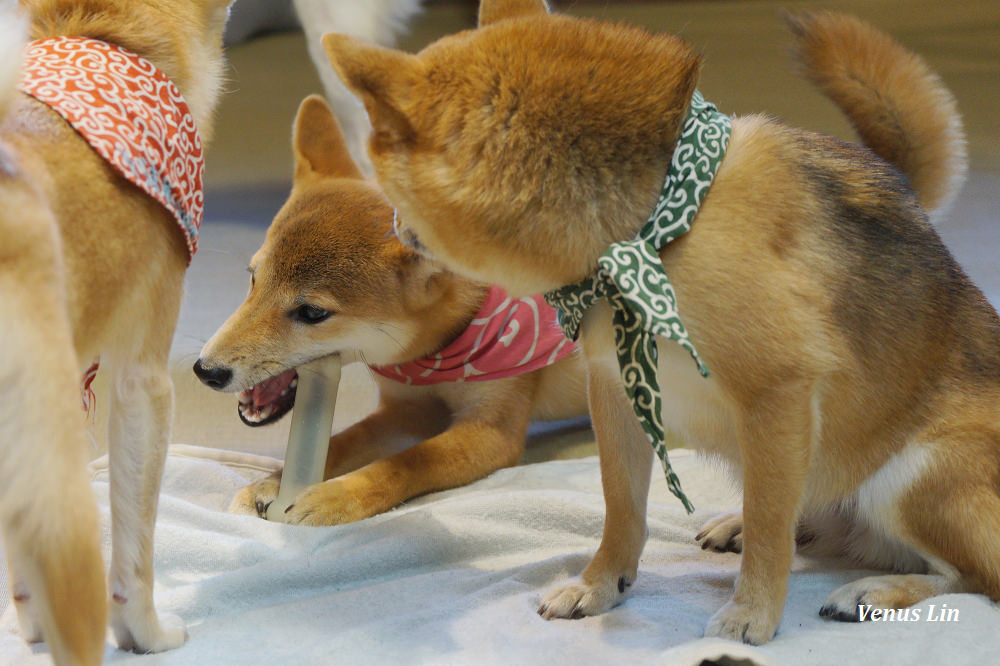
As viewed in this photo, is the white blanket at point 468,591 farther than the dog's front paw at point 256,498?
No

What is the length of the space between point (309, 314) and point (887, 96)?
1095mm

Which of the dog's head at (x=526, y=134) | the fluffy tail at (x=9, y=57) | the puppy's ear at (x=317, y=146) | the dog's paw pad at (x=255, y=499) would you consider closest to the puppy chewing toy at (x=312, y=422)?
the dog's paw pad at (x=255, y=499)

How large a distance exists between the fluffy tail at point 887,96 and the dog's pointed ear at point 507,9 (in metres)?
0.52

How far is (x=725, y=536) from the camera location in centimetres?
179

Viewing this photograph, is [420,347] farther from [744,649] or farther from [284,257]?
[744,649]

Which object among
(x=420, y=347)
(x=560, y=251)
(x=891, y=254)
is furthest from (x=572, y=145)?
(x=420, y=347)

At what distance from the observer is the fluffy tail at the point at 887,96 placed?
68.3 inches

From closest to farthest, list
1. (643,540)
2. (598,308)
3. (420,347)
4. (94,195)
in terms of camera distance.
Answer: (94,195)
(598,308)
(643,540)
(420,347)

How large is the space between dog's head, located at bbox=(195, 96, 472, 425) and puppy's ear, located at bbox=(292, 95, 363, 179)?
0.27 ft

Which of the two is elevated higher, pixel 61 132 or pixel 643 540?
pixel 61 132

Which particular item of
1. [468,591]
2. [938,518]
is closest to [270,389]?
[468,591]

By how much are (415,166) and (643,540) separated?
0.72 metres

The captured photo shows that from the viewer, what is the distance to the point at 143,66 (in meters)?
1.41

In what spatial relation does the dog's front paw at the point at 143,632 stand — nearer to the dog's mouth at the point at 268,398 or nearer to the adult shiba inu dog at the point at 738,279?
the adult shiba inu dog at the point at 738,279
